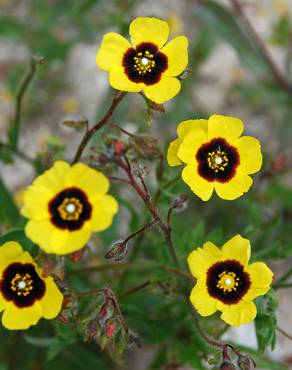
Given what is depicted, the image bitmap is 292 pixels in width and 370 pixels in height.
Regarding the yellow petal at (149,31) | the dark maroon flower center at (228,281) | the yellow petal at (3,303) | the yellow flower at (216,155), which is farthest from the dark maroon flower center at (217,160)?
the yellow petal at (3,303)

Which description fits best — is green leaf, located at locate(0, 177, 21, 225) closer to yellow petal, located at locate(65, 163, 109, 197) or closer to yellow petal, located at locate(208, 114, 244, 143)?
yellow petal, located at locate(65, 163, 109, 197)

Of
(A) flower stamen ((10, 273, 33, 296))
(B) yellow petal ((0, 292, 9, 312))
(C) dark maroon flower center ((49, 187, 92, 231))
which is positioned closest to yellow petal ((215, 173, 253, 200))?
(C) dark maroon flower center ((49, 187, 92, 231))

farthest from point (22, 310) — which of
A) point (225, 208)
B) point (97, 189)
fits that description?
point (225, 208)

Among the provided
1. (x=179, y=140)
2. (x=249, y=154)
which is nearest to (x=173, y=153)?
(x=179, y=140)

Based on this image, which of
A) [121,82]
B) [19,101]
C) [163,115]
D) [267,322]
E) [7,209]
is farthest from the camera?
[163,115]

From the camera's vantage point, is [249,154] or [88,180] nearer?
[88,180]

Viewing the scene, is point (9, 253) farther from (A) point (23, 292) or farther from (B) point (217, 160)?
(B) point (217, 160)
